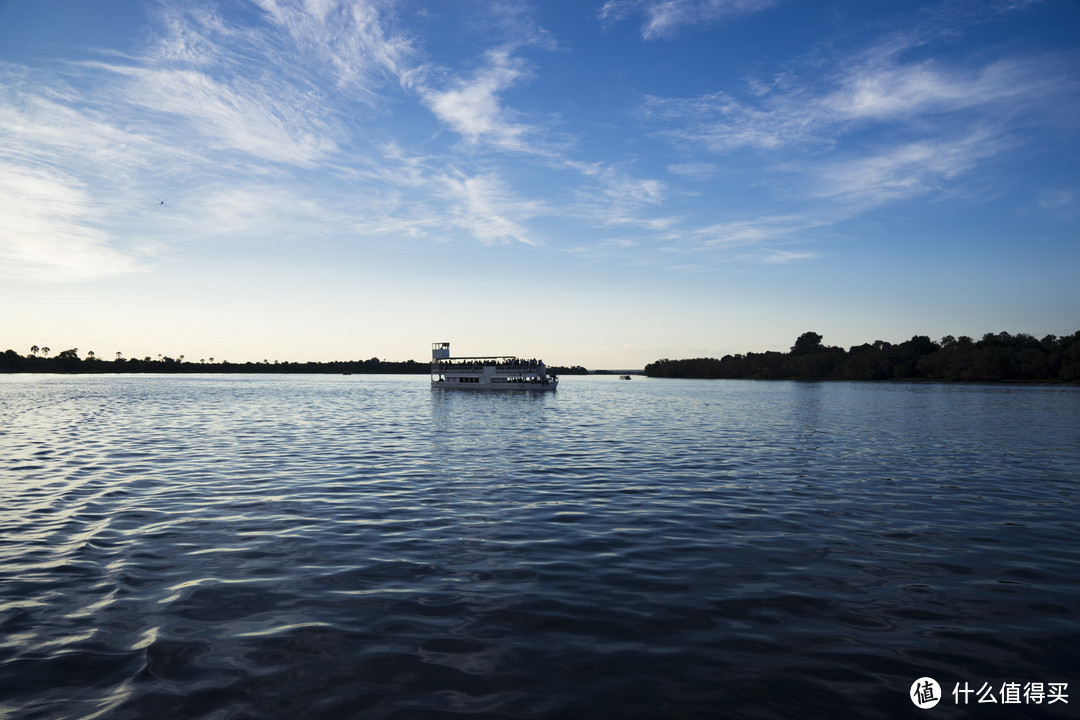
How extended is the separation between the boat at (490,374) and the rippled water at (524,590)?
83.5 m

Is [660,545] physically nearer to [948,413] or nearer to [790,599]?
[790,599]

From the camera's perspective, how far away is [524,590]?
8.95m

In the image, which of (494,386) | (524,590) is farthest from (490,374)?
(524,590)

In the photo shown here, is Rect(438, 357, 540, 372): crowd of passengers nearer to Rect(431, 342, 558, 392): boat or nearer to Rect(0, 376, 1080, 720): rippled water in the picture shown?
Rect(431, 342, 558, 392): boat

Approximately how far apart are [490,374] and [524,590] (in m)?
99.3

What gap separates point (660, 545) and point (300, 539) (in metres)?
7.41

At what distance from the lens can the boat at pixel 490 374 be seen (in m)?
105

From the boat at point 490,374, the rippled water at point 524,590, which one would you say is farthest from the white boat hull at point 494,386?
the rippled water at point 524,590

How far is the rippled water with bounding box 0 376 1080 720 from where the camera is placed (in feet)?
19.7

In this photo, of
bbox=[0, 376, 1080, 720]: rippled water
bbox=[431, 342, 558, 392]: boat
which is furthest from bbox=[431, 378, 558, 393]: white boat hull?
bbox=[0, 376, 1080, 720]: rippled water

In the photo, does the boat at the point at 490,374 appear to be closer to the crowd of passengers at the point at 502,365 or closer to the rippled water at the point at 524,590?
the crowd of passengers at the point at 502,365

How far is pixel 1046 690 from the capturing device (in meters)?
6.21

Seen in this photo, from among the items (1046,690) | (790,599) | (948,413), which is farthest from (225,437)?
(948,413)

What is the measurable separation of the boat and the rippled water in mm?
83459
